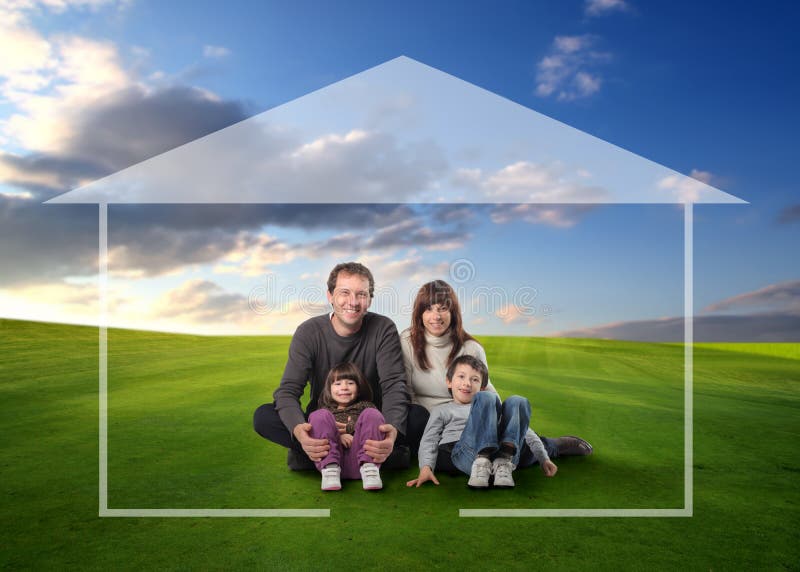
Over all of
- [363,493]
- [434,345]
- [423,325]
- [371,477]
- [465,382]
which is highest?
[423,325]

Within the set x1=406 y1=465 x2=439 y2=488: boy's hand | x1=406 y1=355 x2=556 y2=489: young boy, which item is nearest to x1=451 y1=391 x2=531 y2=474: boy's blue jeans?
x1=406 y1=355 x2=556 y2=489: young boy

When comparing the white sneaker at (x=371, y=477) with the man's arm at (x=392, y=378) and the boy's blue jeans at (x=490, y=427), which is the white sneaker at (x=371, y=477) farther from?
the boy's blue jeans at (x=490, y=427)

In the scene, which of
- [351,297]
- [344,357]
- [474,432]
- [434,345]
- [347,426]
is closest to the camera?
[474,432]

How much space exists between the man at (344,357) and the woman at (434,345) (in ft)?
0.55

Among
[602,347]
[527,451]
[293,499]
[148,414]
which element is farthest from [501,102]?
[602,347]

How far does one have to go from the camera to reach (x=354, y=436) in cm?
427

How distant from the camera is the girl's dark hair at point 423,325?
464 centimetres

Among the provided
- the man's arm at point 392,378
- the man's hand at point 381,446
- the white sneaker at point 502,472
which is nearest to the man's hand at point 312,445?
the man's hand at point 381,446

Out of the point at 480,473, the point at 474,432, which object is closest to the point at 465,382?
the point at 474,432

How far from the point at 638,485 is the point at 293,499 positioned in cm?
239

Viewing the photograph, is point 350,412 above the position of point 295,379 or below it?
below

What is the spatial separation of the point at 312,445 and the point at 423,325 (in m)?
1.22

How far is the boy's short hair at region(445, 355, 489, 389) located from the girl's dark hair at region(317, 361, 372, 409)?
0.60 metres

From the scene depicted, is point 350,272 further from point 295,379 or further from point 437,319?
point 295,379
